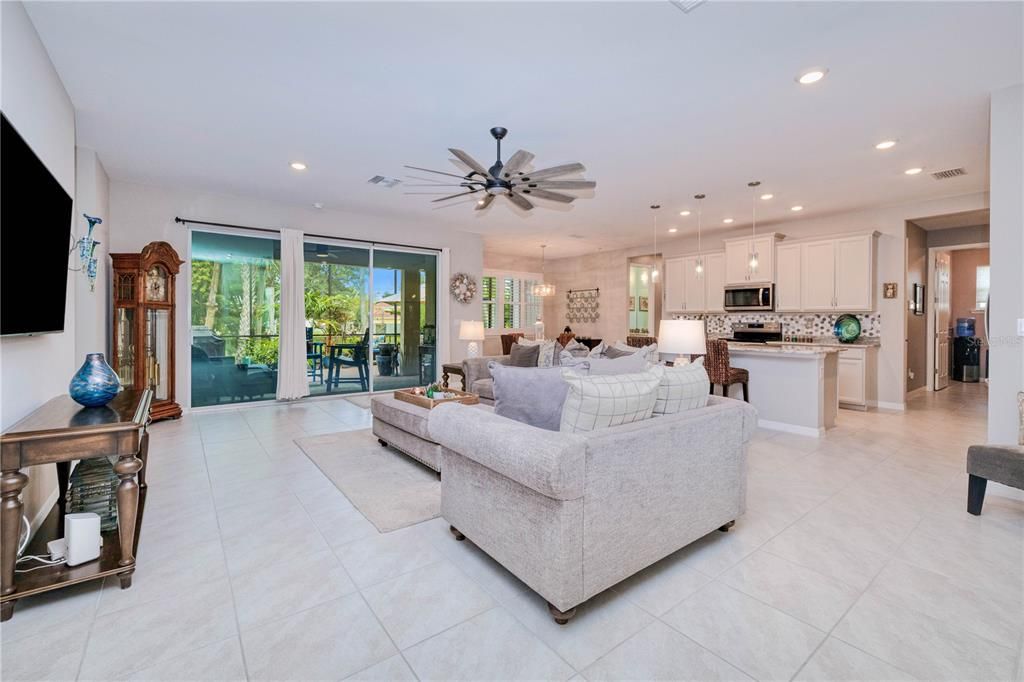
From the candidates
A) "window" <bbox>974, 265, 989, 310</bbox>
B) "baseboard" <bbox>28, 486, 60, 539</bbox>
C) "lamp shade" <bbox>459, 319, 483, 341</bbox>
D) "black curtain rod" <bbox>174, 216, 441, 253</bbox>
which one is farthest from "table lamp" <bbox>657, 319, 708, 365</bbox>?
"window" <bbox>974, 265, 989, 310</bbox>

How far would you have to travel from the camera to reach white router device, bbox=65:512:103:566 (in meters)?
1.94

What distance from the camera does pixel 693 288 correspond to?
7910 mm

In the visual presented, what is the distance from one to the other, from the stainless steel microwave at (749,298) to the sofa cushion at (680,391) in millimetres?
5374

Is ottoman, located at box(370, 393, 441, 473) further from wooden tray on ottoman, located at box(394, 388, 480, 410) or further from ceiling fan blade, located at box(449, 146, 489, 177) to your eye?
ceiling fan blade, located at box(449, 146, 489, 177)

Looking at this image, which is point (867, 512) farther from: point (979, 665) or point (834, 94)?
point (834, 94)

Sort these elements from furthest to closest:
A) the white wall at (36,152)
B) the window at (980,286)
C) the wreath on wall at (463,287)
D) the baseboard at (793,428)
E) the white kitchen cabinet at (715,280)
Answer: the window at (980,286)
the wreath on wall at (463,287)
the white kitchen cabinet at (715,280)
the baseboard at (793,428)
the white wall at (36,152)

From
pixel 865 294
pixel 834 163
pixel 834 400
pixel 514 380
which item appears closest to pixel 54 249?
pixel 514 380

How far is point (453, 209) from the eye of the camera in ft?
21.0

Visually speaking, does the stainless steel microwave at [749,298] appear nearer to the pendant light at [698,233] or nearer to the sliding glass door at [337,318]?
the pendant light at [698,233]

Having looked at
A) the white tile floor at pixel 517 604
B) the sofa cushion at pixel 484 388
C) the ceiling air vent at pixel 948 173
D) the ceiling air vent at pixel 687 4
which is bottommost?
the white tile floor at pixel 517 604

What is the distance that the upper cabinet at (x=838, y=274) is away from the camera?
6.04 m

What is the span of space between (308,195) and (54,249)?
3474mm

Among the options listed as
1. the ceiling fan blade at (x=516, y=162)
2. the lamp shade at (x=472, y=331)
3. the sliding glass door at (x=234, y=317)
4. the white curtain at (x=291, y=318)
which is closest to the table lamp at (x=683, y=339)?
the ceiling fan blade at (x=516, y=162)

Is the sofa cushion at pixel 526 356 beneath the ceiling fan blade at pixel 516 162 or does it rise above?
beneath
